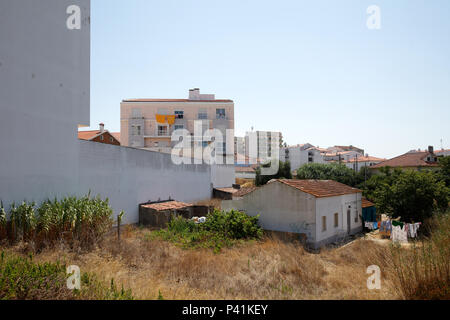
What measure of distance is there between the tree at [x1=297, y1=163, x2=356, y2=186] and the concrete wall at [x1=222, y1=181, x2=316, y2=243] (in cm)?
2776

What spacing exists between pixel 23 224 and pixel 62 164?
3.39 meters

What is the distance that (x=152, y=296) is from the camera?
5.44m

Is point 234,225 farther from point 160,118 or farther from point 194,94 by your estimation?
point 194,94

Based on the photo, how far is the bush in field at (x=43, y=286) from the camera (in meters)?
4.64

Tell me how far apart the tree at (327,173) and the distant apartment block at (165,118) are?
13224 mm

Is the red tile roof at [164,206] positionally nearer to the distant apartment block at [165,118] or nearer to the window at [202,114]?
the distant apartment block at [165,118]

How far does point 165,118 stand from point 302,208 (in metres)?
29.0

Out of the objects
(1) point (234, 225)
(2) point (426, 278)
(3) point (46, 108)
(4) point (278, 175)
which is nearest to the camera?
(2) point (426, 278)

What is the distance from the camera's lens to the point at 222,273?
823 centimetres

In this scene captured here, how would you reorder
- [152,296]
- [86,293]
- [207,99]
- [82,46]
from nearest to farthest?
1. [86,293]
2. [152,296]
3. [82,46]
4. [207,99]

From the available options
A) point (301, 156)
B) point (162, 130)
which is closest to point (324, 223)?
point (162, 130)

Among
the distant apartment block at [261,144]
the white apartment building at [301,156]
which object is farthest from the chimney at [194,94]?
the white apartment building at [301,156]
